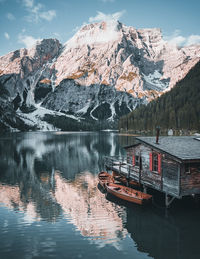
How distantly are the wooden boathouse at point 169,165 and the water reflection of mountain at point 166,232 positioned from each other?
2634mm

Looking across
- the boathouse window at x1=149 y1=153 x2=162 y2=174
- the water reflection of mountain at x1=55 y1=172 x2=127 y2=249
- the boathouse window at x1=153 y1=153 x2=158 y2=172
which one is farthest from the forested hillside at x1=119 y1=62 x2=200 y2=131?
the boathouse window at x1=153 y1=153 x2=158 y2=172

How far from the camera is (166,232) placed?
23.2 m

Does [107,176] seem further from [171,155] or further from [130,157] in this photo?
[171,155]

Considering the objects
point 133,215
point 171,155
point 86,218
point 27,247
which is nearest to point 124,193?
point 133,215

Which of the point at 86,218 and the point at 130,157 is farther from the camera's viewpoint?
the point at 130,157

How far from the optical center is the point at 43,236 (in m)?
22.4

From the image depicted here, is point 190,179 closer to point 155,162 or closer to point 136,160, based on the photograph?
point 155,162

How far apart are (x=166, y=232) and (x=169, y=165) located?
822 centimetres

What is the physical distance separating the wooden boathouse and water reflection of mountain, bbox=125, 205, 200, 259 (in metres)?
2.63

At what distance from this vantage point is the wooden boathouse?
26.7m

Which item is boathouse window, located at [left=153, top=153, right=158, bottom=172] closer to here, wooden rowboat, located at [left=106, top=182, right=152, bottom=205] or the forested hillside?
wooden rowboat, located at [left=106, top=182, right=152, bottom=205]

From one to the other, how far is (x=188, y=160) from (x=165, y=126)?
140657 mm

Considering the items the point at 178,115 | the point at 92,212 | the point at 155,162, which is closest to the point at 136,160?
the point at 155,162

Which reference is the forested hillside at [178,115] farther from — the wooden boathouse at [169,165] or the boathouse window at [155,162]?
the boathouse window at [155,162]
